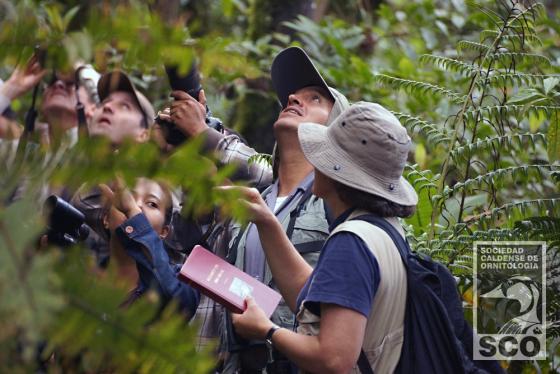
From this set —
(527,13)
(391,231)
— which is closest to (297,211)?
(391,231)

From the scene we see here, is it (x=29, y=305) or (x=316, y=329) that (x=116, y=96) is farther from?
(x=29, y=305)

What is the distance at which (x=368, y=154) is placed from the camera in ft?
9.90

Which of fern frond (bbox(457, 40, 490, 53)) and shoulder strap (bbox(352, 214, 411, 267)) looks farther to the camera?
fern frond (bbox(457, 40, 490, 53))

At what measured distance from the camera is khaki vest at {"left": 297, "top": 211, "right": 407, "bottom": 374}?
2.79 meters

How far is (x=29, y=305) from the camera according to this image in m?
1.08

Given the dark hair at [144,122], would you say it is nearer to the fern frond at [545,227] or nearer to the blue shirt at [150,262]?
the blue shirt at [150,262]

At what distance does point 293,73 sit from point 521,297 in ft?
4.98

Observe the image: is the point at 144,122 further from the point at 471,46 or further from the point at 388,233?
the point at 388,233

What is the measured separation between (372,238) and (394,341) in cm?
34

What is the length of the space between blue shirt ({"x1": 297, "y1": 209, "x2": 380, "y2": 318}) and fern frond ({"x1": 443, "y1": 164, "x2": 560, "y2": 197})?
1358 millimetres

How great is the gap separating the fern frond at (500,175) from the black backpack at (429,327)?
120cm

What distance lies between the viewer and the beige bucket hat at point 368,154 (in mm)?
2986

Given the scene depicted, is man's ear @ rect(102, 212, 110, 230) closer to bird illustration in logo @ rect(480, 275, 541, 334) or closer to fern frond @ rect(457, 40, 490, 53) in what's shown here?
bird illustration in logo @ rect(480, 275, 541, 334)

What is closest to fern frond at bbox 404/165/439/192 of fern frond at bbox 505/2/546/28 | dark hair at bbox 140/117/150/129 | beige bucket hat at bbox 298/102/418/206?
fern frond at bbox 505/2/546/28
